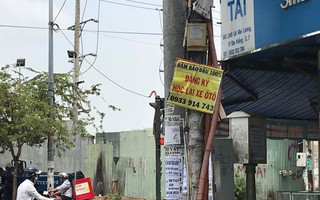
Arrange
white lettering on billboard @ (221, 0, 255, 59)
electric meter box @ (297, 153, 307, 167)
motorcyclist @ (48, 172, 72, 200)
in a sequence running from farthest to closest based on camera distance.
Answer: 1. electric meter box @ (297, 153, 307, 167)
2. motorcyclist @ (48, 172, 72, 200)
3. white lettering on billboard @ (221, 0, 255, 59)

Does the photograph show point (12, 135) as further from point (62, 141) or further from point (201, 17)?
point (201, 17)

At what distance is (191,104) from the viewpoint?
584 centimetres

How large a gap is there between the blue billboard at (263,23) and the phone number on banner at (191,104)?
1272mm

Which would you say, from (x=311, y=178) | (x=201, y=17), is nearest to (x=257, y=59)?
(x=201, y=17)

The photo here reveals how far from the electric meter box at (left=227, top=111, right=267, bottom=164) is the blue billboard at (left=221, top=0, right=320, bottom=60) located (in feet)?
6.59

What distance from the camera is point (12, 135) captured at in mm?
19172

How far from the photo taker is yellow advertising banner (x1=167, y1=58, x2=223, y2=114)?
580 centimetres

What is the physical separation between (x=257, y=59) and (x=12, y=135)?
42.9ft

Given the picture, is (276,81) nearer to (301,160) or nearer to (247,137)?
(247,137)

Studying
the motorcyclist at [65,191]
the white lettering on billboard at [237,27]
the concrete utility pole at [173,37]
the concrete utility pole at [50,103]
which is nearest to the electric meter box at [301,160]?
the motorcyclist at [65,191]

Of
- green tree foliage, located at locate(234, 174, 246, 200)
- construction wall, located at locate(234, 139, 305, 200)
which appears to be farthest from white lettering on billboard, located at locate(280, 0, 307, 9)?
construction wall, located at locate(234, 139, 305, 200)

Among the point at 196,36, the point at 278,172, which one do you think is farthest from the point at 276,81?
the point at 278,172

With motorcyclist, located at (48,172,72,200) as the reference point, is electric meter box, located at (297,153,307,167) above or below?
above

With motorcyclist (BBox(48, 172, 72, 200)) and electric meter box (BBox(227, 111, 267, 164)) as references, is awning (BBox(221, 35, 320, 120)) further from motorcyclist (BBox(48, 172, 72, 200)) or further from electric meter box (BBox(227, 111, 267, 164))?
motorcyclist (BBox(48, 172, 72, 200))
